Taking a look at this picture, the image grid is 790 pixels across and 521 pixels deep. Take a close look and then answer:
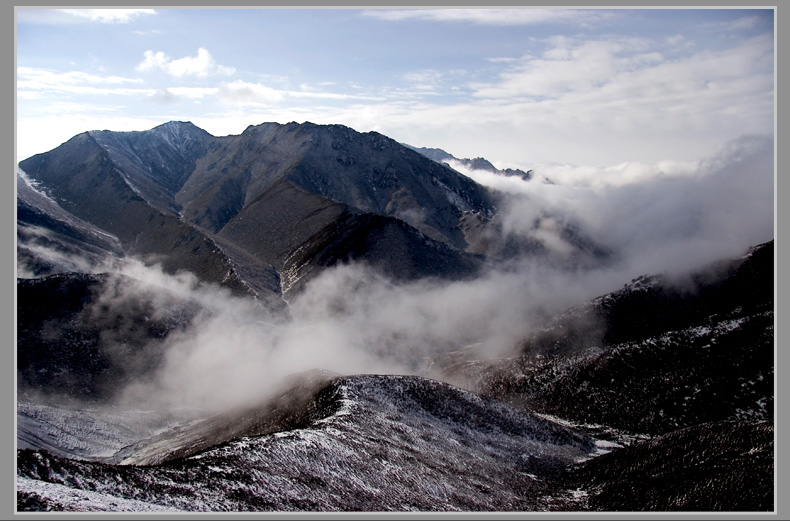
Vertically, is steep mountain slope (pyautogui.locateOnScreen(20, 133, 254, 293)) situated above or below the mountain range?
above

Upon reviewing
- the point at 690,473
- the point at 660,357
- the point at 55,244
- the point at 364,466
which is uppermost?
the point at 55,244

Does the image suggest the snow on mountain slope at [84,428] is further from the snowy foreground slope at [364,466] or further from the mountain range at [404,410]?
the snowy foreground slope at [364,466]

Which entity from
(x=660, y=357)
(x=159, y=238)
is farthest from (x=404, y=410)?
(x=159, y=238)

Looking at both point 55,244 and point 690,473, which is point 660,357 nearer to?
point 690,473

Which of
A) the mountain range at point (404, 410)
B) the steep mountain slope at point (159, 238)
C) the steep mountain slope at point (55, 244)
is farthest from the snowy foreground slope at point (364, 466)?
the steep mountain slope at point (55, 244)

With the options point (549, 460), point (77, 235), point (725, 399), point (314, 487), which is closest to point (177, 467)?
point (314, 487)

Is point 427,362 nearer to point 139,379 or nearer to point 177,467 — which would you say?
point 139,379

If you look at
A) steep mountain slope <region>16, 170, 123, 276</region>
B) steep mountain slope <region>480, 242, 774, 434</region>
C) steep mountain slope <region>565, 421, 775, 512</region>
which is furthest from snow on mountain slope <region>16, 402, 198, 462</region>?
steep mountain slope <region>16, 170, 123, 276</region>

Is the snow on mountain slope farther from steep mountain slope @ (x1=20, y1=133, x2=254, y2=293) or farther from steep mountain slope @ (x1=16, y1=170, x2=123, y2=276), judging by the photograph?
steep mountain slope @ (x1=16, y1=170, x2=123, y2=276)
